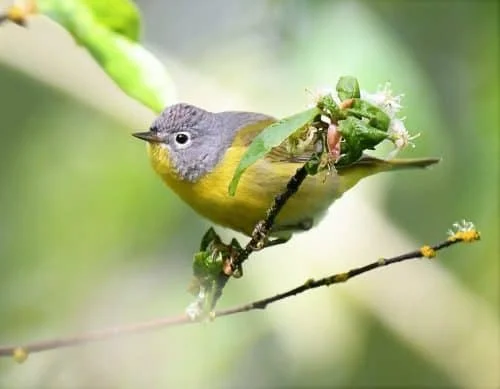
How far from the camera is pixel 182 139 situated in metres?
2.91

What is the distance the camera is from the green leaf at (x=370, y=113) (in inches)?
61.9

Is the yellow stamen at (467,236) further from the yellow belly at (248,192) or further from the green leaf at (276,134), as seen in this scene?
the yellow belly at (248,192)

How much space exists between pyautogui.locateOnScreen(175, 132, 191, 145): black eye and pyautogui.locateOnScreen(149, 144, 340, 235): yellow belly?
0.06 m

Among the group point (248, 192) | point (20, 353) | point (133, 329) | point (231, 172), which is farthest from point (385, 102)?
point (231, 172)

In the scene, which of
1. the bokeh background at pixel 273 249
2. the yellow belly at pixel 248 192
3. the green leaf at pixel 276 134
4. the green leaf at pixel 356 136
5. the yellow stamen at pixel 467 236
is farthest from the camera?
the bokeh background at pixel 273 249

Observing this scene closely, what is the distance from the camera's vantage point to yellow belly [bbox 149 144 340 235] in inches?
107

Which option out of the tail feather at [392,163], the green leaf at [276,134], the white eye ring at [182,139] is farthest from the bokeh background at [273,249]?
the green leaf at [276,134]

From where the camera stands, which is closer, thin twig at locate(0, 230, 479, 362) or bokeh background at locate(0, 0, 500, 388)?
thin twig at locate(0, 230, 479, 362)

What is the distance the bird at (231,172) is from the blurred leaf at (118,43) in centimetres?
107

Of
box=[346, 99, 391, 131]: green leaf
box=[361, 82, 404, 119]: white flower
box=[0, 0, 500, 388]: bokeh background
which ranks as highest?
box=[361, 82, 404, 119]: white flower

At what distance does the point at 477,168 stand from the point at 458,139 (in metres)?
0.38

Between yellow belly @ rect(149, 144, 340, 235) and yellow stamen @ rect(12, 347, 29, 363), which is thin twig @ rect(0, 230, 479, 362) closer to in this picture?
yellow stamen @ rect(12, 347, 29, 363)

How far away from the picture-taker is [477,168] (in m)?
3.38

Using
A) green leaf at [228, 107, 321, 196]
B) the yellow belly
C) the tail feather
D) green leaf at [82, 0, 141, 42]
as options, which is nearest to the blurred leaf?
green leaf at [82, 0, 141, 42]
